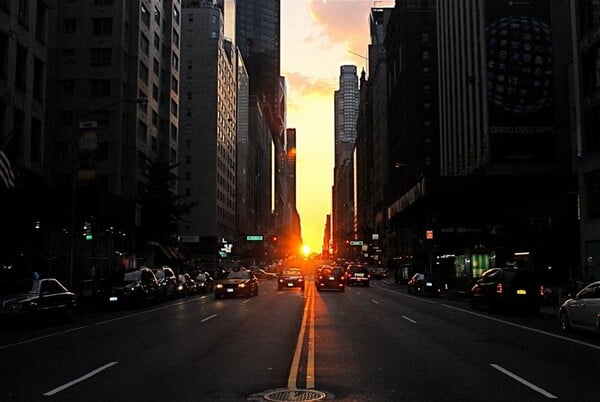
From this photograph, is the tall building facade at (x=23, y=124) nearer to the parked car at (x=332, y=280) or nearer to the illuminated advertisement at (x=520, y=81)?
the parked car at (x=332, y=280)

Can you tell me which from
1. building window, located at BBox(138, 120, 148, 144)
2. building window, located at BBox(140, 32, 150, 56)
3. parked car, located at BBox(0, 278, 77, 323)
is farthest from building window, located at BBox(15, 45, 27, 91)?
building window, located at BBox(140, 32, 150, 56)

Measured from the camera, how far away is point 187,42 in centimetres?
11144

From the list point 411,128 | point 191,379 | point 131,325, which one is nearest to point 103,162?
point 131,325

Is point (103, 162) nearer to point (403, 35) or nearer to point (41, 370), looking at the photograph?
point (41, 370)

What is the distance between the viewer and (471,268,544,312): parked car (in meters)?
25.6

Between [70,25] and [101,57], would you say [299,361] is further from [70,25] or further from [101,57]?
[70,25]

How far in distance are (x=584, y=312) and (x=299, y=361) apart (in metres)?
8.77

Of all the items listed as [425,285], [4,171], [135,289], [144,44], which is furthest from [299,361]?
[144,44]

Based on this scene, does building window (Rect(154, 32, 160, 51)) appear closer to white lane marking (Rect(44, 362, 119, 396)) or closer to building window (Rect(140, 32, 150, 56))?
building window (Rect(140, 32, 150, 56))

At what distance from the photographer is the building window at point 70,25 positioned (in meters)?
62.1

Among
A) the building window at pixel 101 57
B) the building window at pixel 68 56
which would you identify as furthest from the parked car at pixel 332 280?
the building window at pixel 68 56

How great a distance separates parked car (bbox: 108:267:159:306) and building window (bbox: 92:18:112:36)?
36.6m

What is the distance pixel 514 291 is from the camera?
2564 cm

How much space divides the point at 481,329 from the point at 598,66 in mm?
24133
